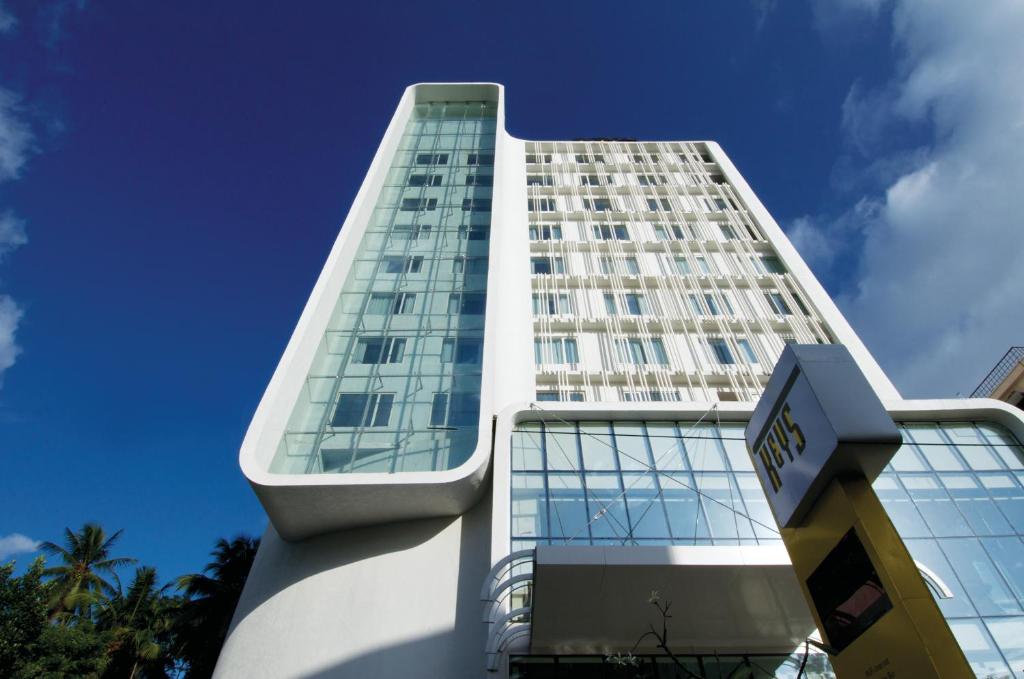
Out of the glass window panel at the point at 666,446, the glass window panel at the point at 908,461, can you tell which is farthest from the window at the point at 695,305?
the glass window panel at the point at 908,461

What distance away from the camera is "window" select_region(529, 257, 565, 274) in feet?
101

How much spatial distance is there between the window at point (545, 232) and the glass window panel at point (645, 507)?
18.8m

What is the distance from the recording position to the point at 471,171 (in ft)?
103

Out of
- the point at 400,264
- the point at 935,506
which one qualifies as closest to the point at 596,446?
the point at 935,506

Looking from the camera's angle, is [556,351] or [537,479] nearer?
[537,479]

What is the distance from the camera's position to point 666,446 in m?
17.6

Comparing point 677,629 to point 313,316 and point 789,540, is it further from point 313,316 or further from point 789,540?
point 313,316

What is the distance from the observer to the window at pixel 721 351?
25438 mm

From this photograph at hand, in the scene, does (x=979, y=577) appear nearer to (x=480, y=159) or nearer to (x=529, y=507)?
(x=529, y=507)

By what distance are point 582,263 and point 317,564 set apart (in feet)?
66.1

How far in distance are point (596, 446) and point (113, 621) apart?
101 ft

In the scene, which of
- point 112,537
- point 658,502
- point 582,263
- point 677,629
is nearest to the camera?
point 677,629

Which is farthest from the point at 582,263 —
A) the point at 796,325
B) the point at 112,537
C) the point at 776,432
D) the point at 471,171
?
the point at 112,537

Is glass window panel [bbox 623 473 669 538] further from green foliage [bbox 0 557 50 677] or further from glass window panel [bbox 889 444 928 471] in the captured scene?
green foliage [bbox 0 557 50 677]
